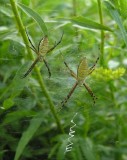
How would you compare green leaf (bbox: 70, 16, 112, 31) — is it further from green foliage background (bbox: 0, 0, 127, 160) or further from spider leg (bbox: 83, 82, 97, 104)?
spider leg (bbox: 83, 82, 97, 104)

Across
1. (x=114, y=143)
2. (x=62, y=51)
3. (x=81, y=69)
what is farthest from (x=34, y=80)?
(x=114, y=143)

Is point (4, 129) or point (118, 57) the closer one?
point (4, 129)

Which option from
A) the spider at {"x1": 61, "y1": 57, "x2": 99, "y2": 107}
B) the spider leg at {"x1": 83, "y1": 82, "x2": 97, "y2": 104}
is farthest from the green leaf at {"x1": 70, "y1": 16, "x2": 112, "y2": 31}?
the spider leg at {"x1": 83, "y1": 82, "x2": 97, "y2": 104}

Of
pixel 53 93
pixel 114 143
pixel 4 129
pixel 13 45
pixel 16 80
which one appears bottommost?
pixel 114 143

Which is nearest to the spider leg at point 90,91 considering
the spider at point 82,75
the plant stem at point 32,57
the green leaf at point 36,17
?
the spider at point 82,75

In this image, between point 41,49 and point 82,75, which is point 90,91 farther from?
point 41,49

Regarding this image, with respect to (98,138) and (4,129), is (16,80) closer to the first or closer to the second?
(4,129)
